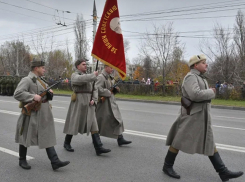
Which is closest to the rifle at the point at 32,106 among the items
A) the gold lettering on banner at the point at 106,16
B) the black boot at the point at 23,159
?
the black boot at the point at 23,159

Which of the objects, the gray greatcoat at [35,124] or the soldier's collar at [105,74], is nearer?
the gray greatcoat at [35,124]

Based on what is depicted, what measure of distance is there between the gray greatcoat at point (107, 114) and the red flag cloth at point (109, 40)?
0.50 metres

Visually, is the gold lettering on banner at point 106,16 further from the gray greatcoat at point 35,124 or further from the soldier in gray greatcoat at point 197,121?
the soldier in gray greatcoat at point 197,121

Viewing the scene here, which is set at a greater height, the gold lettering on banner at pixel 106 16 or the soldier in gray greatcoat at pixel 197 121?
the gold lettering on banner at pixel 106 16

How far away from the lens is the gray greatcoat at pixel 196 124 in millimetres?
4043

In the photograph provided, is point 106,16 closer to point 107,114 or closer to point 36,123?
point 107,114

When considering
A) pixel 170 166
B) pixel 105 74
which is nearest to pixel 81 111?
pixel 105 74

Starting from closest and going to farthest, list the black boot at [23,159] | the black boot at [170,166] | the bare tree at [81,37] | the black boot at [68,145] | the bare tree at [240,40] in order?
the black boot at [170,166] → the black boot at [23,159] → the black boot at [68,145] → the bare tree at [240,40] → the bare tree at [81,37]

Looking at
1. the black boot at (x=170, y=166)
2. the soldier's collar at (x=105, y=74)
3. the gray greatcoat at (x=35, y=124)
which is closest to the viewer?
the black boot at (x=170, y=166)

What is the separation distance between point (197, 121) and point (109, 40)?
2.50 meters

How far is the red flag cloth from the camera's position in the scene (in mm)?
5633

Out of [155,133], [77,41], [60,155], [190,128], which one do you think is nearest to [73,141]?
[60,155]

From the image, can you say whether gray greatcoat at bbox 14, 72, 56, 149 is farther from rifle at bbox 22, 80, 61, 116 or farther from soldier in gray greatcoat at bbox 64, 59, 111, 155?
soldier in gray greatcoat at bbox 64, 59, 111, 155

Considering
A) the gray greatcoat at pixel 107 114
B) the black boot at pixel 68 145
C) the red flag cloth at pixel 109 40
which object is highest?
the red flag cloth at pixel 109 40
